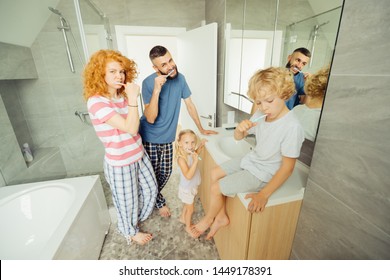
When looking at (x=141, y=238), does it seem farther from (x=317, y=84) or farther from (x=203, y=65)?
(x=203, y=65)

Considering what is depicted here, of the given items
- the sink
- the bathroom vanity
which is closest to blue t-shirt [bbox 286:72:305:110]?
the bathroom vanity

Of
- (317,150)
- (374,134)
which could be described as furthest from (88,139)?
(374,134)

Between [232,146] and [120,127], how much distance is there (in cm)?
82

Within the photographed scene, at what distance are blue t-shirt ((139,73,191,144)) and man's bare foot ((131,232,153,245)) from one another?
690mm

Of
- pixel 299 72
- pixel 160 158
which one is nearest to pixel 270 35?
pixel 299 72

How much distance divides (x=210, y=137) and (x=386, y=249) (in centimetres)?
106

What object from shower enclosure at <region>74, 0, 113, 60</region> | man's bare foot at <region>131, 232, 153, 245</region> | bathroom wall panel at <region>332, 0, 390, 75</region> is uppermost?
shower enclosure at <region>74, 0, 113, 60</region>

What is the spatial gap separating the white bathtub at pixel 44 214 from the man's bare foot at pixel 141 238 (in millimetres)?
239

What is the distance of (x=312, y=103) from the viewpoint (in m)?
0.82

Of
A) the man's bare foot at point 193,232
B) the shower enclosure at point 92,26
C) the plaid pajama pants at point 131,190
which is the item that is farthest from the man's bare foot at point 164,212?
the shower enclosure at point 92,26

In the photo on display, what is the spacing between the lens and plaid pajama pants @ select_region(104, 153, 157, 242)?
43.5 inches

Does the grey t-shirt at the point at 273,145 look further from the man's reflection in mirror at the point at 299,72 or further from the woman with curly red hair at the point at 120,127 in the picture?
the woman with curly red hair at the point at 120,127

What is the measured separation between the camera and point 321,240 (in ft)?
2.20

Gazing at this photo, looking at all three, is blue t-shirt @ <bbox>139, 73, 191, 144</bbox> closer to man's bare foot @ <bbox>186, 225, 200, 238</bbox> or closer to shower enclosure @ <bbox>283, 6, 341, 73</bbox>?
man's bare foot @ <bbox>186, 225, 200, 238</bbox>
